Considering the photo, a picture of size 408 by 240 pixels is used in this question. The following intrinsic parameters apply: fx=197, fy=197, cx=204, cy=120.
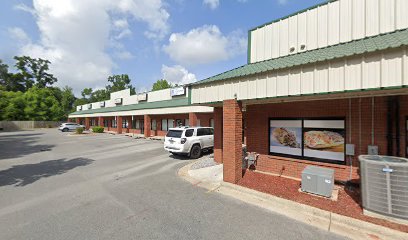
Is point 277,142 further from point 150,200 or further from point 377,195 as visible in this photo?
point 150,200

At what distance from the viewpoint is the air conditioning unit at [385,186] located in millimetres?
Answer: 4297

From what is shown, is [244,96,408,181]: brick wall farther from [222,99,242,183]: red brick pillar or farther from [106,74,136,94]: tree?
[106,74,136,94]: tree

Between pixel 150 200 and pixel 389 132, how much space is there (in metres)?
7.48

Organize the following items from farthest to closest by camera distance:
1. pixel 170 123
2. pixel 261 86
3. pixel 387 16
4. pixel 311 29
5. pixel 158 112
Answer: pixel 170 123 → pixel 158 112 → pixel 311 29 → pixel 387 16 → pixel 261 86

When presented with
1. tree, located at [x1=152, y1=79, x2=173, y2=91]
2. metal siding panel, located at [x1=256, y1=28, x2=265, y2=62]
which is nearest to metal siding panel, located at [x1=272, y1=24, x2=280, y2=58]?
metal siding panel, located at [x1=256, y1=28, x2=265, y2=62]

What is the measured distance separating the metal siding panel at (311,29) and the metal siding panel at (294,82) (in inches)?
137

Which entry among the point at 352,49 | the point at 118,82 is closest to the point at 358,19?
the point at 352,49

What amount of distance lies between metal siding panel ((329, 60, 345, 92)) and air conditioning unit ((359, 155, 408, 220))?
6.23 ft

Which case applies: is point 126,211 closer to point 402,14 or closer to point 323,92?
point 323,92

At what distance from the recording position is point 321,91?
5152 mm

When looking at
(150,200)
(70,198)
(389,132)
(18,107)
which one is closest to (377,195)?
(389,132)

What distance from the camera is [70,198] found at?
20.6ft

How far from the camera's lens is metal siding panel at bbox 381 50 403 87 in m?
4.15

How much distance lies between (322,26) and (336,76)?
167 inches
